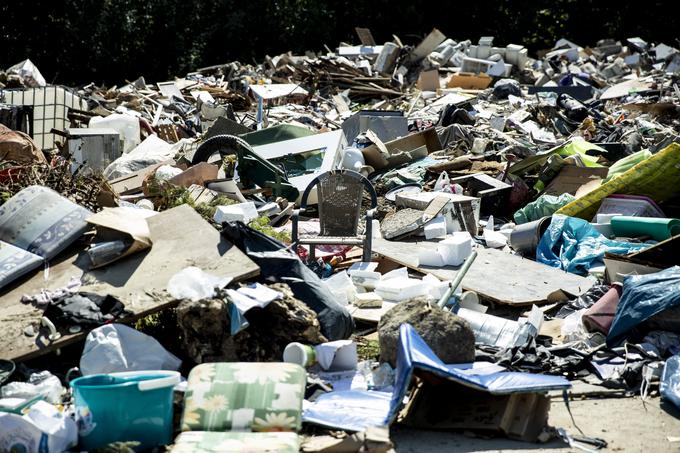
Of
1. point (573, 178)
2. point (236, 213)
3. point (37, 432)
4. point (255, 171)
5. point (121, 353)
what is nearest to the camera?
point (37, 432)

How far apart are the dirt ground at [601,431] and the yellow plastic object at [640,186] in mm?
3940

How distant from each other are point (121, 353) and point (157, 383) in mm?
819

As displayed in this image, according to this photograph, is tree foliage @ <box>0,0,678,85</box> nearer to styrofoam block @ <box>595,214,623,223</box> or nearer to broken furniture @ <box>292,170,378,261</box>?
styrofoam block @ <box>595,214,623,223</box>

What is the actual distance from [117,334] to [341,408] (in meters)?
1.47

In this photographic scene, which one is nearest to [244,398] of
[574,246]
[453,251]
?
[453,251]

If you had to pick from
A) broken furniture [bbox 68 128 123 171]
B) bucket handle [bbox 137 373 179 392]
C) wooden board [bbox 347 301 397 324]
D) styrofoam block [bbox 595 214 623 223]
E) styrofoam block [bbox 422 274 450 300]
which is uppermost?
styrofoam block [bbox 595 214 623 223]

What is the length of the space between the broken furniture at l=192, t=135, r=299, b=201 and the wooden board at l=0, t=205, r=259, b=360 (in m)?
3.32

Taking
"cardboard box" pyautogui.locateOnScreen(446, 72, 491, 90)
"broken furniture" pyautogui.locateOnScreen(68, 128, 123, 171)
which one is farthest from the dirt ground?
"cardboard box" pyautogui.locateOnScreen(446, 72, 491, 90)

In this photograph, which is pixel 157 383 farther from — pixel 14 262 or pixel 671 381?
pixel 671 381

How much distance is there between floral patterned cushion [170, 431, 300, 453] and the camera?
4.40 m

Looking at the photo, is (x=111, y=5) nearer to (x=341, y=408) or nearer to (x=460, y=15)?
(x=460, y=15)

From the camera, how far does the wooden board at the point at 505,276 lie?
23.6 feet

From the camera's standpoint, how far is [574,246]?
27.1 ft

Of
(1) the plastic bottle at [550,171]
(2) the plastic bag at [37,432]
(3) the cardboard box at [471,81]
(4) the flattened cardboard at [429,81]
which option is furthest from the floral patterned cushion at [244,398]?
(3) the cardboard box at [471,81]
